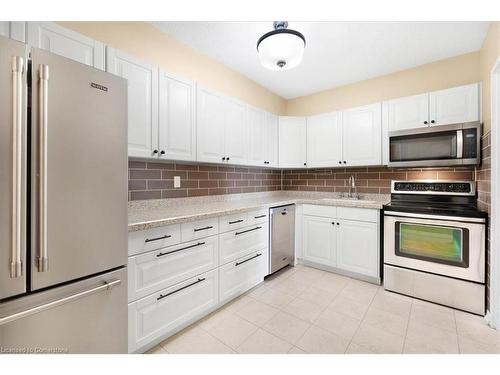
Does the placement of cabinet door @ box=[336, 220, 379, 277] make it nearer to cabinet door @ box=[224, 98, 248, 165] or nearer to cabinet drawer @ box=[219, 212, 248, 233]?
cabinet drawer @ box=[219, 212, 248, 233]

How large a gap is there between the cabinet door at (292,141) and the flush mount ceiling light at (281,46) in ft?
5.17

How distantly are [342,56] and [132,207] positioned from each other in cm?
260

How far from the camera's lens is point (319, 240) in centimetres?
280

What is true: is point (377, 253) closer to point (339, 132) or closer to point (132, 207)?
point (339, 132)

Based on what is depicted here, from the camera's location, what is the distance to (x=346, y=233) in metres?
2.60

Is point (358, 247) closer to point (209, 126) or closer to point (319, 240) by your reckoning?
point (319, 240)

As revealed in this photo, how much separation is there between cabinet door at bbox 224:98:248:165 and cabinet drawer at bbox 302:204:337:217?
1013 mm

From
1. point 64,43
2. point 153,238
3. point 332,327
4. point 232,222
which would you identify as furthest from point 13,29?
point 332,327

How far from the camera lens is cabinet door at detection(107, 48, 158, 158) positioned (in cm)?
161

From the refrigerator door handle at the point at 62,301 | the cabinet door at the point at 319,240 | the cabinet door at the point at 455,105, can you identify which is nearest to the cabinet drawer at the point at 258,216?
the cabinet door at the point at 319,240

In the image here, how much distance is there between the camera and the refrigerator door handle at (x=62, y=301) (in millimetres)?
888

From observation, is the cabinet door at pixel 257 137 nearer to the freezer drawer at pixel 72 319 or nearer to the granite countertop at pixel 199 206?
the granite countertop at pixel 199 206

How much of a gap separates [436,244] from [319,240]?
1.14 metres

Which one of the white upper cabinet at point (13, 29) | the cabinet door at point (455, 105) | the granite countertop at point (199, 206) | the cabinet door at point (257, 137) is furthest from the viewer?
the cabinet door at point (257, 137)
